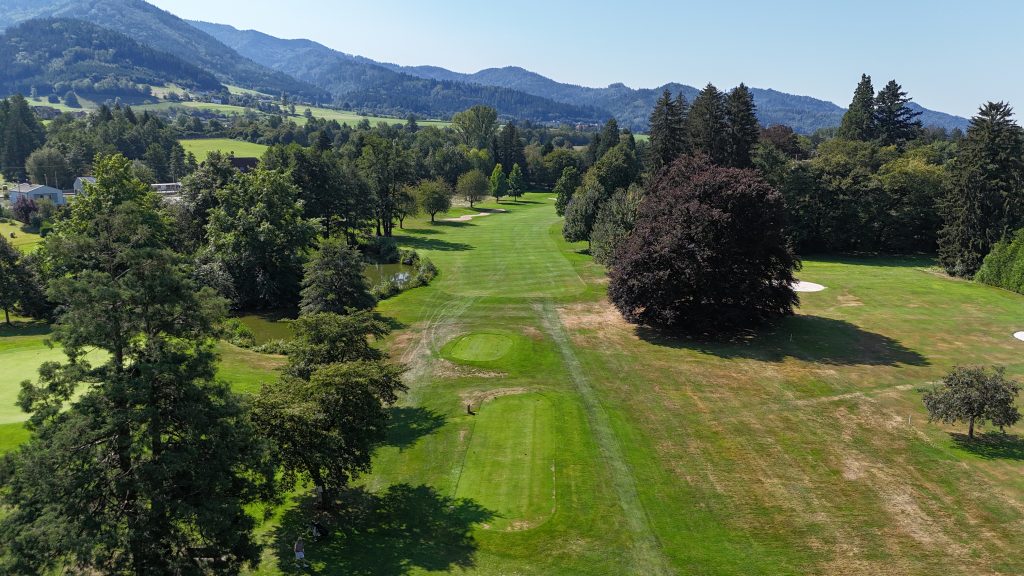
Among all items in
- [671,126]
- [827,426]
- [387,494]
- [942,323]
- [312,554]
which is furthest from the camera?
[671,126]

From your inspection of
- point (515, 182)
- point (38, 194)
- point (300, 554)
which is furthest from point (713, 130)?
point (38, 194)

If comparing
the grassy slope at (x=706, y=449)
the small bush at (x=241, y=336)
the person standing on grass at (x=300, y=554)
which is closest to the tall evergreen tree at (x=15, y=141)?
the small bush at (x=241, y=336)

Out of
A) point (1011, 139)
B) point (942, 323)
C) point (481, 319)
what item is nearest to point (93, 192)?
point (481, 319)

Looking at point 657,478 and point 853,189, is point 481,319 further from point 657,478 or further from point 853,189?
point 853,189

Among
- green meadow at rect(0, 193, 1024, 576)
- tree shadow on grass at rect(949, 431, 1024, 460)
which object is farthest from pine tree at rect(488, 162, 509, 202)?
tree shadow on grass at rect(949, 431, 1024, 460)

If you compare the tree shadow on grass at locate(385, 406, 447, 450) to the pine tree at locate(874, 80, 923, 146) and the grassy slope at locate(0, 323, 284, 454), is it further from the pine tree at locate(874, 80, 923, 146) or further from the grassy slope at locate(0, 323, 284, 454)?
the pine tree at locate(874, 80, 923, 146)

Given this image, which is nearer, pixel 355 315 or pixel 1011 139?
pixel 355 315

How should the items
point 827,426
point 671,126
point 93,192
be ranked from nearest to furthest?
point 827,426 → point 93,192 → point 671,126

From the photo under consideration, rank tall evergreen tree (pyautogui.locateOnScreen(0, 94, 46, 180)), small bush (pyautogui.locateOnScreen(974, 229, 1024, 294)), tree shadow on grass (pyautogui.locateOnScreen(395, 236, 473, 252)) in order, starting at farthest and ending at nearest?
tall evergreen tree (pyautogui.locateOnScreen(0, 94, 46, 180)) < tree shadow on grass (pyautogui.locateOnScreen(395, 236, 473, 252)) < small bush (pyautogui.locateOnScreen(974, 229, 1024, 294))

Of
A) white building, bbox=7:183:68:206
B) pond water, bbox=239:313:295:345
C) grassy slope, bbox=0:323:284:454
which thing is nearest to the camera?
grassy slope, bbox=0:323:284:454
